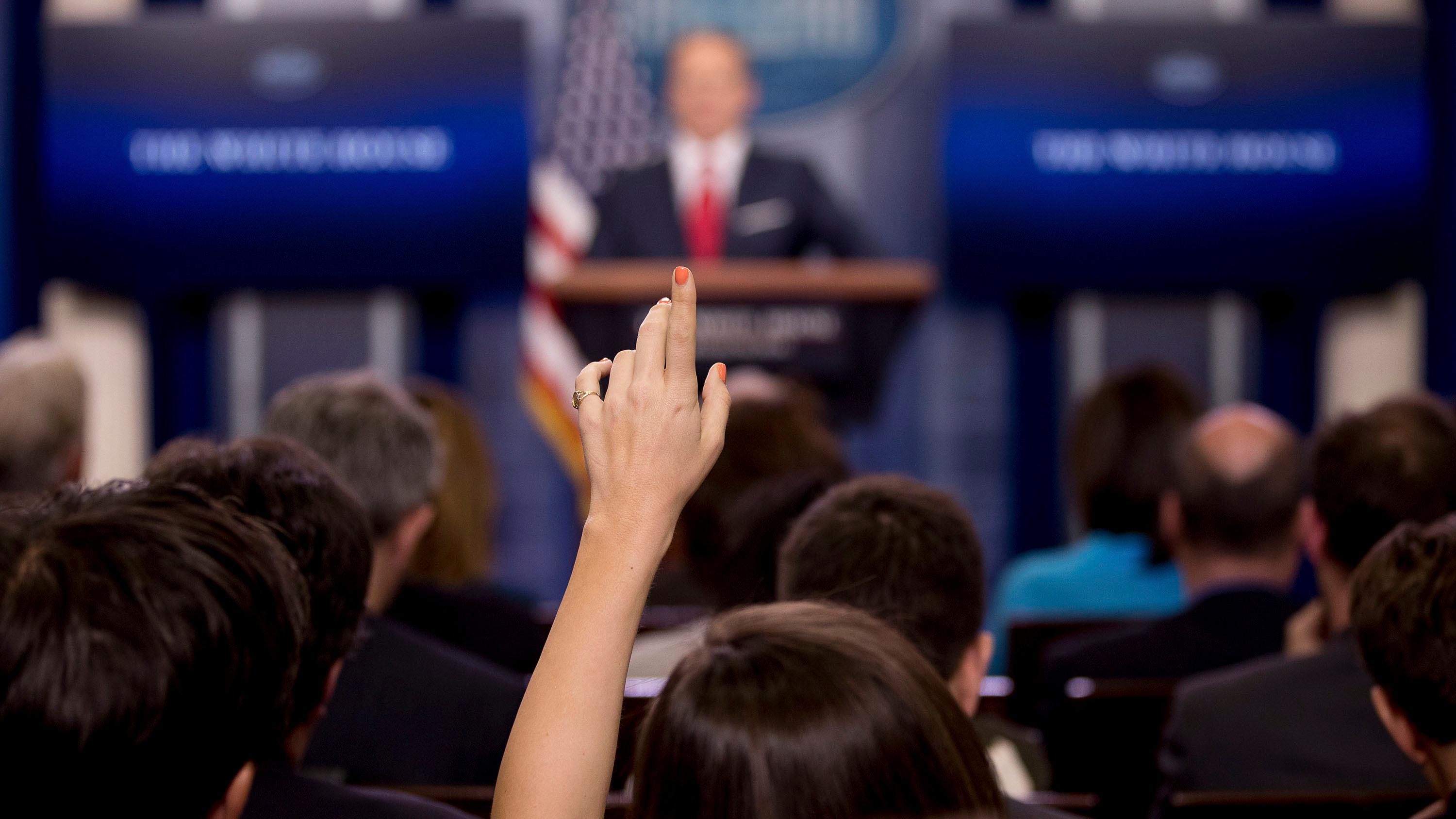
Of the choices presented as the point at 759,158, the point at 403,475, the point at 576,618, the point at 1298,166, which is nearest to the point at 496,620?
the point at 403,475

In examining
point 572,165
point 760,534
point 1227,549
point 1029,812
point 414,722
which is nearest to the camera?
point 1029,812

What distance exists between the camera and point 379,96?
17.9 ft

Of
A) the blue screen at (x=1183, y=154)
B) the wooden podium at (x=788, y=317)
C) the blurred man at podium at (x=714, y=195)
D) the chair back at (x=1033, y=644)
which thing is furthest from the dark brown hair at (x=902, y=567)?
the blue screen at (x=1183, y=154)

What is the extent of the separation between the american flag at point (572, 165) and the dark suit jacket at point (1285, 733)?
375 centimetres

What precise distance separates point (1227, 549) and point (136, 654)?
227cm

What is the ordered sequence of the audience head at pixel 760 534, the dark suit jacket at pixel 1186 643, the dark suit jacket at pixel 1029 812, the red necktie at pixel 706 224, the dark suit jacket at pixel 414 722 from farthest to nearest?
the red necktie at pixel 706 224 < the dark suit jacket at pixel 1186 643 < the audience head at pixel 760 534 < the dark suit jacket at pixel 414 722 < the dark suit jacket at pixel 1029 812

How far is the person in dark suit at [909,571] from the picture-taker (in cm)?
166

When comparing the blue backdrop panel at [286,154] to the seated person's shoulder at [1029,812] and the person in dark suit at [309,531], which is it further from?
the seated person's shoulder at [1029,812]

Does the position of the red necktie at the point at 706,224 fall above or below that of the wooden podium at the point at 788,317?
above

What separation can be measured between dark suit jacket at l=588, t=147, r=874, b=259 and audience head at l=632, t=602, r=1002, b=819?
4.30 metres

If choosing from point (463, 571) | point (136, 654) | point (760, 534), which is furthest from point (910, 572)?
point (463, 571)

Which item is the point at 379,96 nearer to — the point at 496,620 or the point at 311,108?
the point at 311,108

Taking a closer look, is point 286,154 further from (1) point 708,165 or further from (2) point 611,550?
(2) point 611,550

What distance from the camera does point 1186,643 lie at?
2.53 meters
